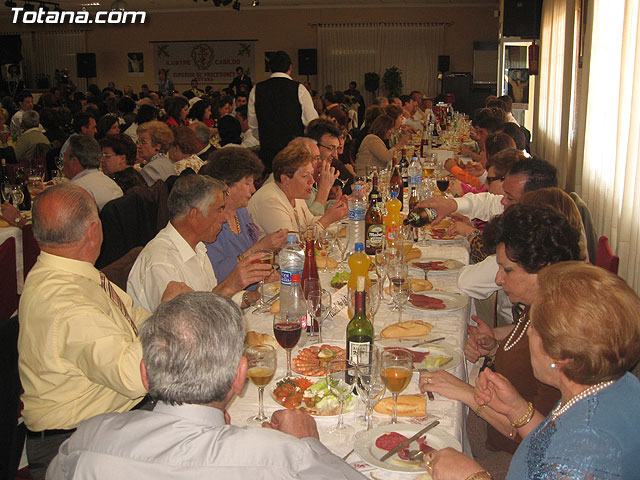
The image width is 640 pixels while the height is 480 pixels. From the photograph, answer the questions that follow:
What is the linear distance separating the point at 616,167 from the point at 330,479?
430 centimetres

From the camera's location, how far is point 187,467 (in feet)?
3.59

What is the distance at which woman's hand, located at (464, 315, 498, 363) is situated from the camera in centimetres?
233

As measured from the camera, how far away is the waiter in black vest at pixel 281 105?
588cm

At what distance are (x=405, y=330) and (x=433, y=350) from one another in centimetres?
15

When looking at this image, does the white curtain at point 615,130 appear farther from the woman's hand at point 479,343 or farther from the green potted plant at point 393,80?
the green potted plant at point 393,80

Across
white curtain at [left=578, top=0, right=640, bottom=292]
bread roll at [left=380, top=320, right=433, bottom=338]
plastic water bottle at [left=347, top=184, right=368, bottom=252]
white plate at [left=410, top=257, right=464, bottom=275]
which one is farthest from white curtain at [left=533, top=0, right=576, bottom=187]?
bread roll at [left=380, top=320, right=433, bottom=338]

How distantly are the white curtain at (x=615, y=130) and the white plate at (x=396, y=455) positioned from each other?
9.25 ft

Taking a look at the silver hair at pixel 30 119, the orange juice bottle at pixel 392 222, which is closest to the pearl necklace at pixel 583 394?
the orange juice bottle at pixel 392 222

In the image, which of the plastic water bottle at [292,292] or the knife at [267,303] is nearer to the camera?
the plastic water bottle at [292,292]

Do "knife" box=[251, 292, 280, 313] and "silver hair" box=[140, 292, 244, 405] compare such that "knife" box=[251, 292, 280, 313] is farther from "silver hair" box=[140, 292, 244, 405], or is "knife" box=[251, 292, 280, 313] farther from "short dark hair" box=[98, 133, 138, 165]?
"short dark hair" box=[98, 133, 138, 165]

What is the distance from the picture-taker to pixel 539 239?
6.76ft

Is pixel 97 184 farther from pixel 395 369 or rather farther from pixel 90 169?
pixel 395 369

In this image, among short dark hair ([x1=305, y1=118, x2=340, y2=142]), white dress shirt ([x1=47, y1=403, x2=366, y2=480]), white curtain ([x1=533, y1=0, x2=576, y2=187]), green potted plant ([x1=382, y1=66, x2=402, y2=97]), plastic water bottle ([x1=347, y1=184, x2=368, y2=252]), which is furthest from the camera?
green potted plant ([x1=382, y1=66, x2=402, y2=97])

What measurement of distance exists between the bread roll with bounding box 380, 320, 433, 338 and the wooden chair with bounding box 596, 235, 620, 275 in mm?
887
